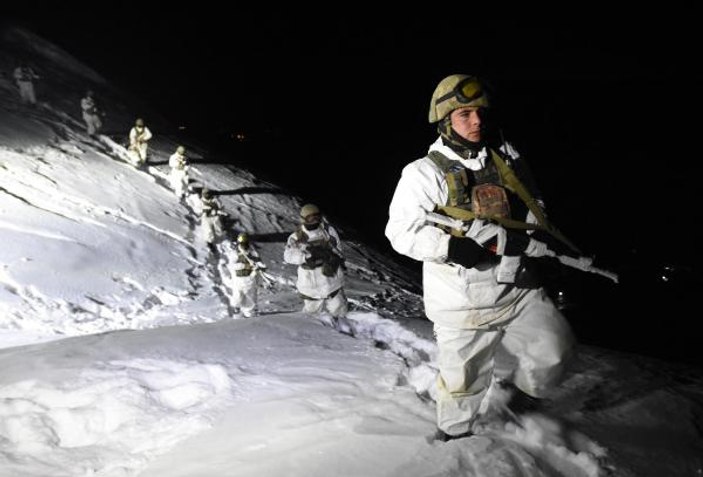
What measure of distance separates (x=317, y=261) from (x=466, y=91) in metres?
5.00

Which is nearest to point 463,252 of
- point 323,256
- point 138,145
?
point 323,256

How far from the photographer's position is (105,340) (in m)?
4.98

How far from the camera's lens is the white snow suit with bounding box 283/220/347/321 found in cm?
766

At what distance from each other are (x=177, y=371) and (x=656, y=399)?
12.5 feet

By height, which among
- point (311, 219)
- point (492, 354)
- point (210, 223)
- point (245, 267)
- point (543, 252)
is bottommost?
point (210, 223)

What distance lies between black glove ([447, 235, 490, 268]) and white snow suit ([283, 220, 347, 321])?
4.99 m

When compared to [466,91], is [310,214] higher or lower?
lower

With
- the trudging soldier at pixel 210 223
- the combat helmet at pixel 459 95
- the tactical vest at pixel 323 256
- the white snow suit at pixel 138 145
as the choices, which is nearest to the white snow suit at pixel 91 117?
the white snow suit at pixel 138 145

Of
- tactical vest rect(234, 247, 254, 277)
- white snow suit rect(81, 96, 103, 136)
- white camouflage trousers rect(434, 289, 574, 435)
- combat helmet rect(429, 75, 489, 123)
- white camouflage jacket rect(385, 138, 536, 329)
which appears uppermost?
combat helmet rect(429, 75, 489, 123)

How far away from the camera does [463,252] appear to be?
8.79ft

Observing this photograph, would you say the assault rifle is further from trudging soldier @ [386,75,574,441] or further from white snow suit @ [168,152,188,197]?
white snow suit @ [168,152,188,197]

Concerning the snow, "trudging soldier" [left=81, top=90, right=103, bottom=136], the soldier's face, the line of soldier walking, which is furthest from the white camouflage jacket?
"trudging soldier" [left=81, top=90, right=103, bottom=136]

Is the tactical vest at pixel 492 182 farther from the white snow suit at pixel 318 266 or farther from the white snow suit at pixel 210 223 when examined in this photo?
the white snow suit at pixel 210 223

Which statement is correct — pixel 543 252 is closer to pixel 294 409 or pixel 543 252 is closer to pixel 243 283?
pixel 294 409
